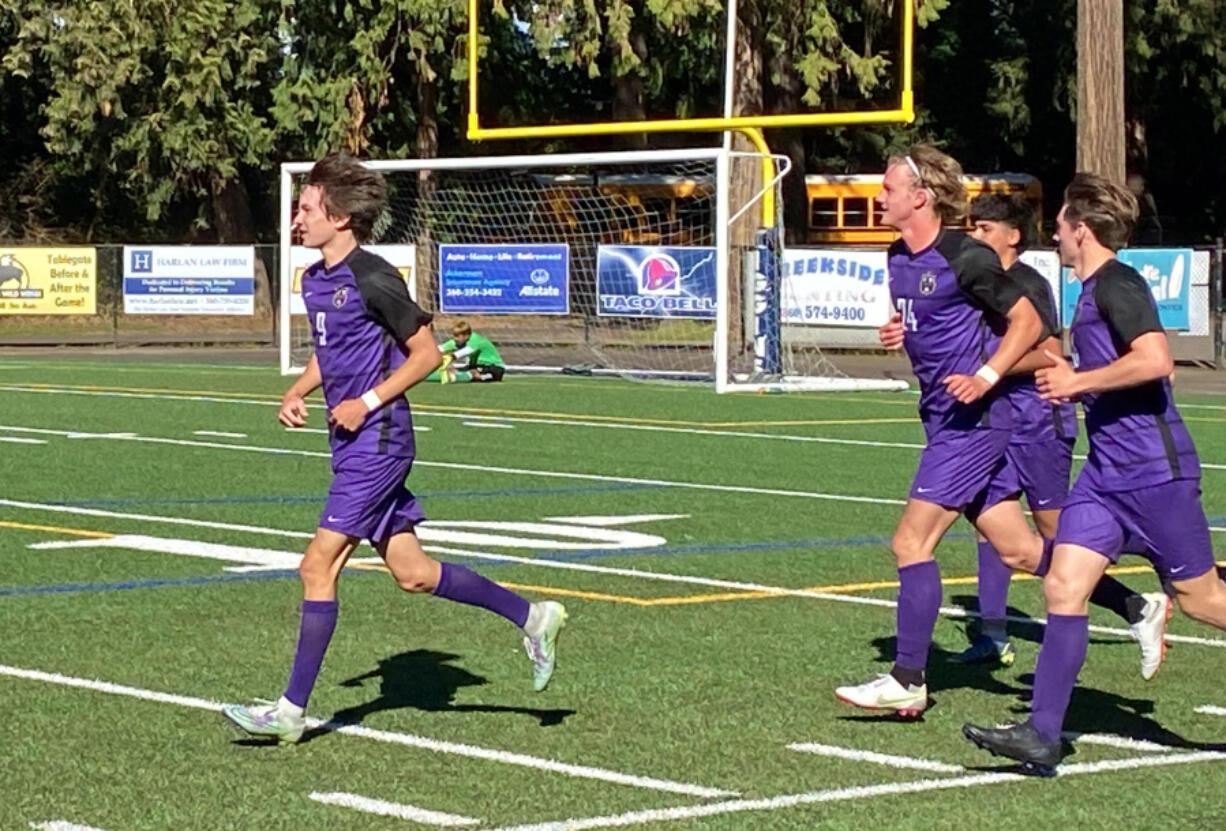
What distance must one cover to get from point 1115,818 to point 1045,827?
0.82 ft

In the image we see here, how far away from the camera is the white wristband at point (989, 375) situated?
825cm

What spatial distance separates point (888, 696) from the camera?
8281mm

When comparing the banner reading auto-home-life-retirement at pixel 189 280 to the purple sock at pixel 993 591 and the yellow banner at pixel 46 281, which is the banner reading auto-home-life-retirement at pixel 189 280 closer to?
the yellow banner at pixel 46 281

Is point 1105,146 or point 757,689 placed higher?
point 1105,146

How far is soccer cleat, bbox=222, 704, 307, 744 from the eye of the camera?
25.3ft

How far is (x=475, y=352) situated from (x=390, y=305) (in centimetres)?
2172

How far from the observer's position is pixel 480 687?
9.07 metres

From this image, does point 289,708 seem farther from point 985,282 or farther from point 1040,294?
point 1040,294

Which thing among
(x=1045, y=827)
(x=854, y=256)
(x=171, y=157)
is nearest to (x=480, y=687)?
(x=1045, y=827)

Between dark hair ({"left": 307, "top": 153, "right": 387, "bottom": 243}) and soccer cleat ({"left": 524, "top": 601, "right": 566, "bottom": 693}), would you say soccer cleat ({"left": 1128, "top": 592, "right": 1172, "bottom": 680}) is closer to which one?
soccer cleat ({"left": 524, "top": 601, "right": 566, "bottom": 693})

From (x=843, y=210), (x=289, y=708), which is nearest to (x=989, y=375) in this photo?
(x=289, y=708)

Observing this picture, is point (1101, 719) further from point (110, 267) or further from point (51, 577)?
point (110, 267)

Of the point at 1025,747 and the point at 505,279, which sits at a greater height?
the point at 505,279

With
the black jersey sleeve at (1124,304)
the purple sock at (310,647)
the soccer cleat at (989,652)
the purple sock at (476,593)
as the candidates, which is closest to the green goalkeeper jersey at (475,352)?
the soccer cleat at (989,652)
